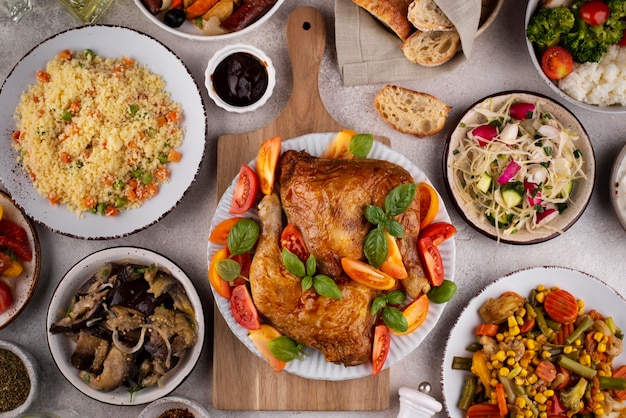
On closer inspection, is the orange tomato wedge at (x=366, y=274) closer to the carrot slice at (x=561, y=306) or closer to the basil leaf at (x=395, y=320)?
the basil leaf at (x=395, y=320)

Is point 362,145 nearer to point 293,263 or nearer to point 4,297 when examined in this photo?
point 293,263

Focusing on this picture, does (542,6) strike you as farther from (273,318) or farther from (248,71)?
(273,318)

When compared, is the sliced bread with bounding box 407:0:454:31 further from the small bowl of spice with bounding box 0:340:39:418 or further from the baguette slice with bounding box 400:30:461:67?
the small bowl of spice with bounding box 0:340:39:418

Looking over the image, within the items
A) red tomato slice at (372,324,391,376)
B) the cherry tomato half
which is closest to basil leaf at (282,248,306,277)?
red tomato slice at (372,324,391,376)

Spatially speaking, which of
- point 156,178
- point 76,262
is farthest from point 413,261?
point 76,262

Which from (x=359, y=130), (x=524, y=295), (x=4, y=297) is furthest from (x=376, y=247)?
(x=4, y=297)

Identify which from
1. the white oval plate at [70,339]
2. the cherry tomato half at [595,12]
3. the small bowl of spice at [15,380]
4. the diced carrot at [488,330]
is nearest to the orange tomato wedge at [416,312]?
the diced carrot at [488,330]
